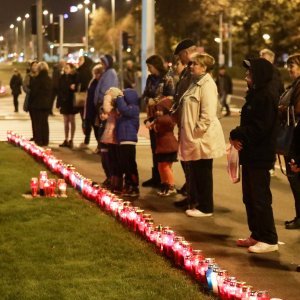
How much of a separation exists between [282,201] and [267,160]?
336cm

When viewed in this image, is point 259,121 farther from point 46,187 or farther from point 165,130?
point 46,187

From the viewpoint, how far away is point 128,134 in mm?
12086

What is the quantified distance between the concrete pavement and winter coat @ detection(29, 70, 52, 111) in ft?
7.24

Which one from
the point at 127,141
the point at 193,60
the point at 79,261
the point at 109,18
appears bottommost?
the point at 79,261

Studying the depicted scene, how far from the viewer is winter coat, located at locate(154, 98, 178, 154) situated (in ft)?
38.6

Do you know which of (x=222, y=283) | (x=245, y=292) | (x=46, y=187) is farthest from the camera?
(x=46, y=187)

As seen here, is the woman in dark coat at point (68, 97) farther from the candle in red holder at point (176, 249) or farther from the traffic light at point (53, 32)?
the traffic light at point (53, 32)

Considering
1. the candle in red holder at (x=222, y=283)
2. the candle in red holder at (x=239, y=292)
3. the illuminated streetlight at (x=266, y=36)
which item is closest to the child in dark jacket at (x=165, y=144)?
the candle in red holder at (x=222, y=283)

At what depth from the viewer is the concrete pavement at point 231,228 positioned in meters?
7.76

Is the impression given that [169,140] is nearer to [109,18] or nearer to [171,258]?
[171,258]

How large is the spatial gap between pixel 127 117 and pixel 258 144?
12.3 ft

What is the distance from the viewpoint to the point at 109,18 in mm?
103438

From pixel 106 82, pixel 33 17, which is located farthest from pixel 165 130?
pixel 33 17

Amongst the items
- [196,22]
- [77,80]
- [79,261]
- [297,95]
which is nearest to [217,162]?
[77,80]
